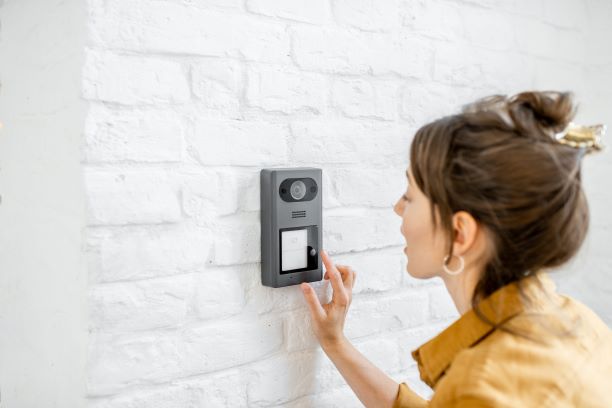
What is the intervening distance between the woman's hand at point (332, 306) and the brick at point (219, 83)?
30 cm

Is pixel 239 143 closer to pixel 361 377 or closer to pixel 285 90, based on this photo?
pixel 285 90

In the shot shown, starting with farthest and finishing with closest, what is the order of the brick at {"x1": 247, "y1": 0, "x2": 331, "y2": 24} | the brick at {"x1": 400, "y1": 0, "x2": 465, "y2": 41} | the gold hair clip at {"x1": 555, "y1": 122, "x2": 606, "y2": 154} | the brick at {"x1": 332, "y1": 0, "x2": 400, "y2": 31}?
the brick at {"x1": 400, "y1": 0, "x2": 465, "y2": 41} < the brick at {"x1": 332, "y1": 0, "x2": 400, "y2": 31} < the brick at {"x1": 247, "y1": 0, "x2": 331, "y2": 24} < the gold hair clip at {"x1": 555, "y1": 122, "x2": 606, "y2": 154}

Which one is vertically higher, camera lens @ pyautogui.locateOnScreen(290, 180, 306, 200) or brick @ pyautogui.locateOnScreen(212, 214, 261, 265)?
camera lens @ pyautogui.locateOnScreen(290, 180, 306, 200)

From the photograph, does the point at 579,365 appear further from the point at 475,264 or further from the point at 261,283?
the point at 261,283

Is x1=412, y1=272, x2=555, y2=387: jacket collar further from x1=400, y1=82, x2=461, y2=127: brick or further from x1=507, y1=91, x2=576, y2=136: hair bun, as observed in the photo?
x1=400, y1=82, x2=461, y2=127: brick

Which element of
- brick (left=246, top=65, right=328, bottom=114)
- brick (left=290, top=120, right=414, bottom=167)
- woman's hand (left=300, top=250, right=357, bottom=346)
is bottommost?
woman's hand (left=300, top=250, right=357, bottom=346)

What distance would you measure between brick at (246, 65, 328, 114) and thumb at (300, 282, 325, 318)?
0.29 meters

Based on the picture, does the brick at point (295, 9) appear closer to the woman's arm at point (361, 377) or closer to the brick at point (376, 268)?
the brick at point (376, 268)

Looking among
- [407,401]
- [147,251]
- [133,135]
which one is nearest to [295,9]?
[133,135]

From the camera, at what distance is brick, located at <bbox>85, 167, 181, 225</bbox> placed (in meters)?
0.84

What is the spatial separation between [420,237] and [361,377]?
0.28 metres

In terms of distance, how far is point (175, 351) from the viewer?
36.7 inches

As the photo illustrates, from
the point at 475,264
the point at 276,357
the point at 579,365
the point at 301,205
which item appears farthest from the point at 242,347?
the point at 579,365

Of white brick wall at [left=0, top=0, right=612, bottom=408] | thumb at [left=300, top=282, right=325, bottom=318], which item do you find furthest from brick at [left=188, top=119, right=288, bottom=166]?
thumb at [left=300, top=282, right=325, bottom=318]
